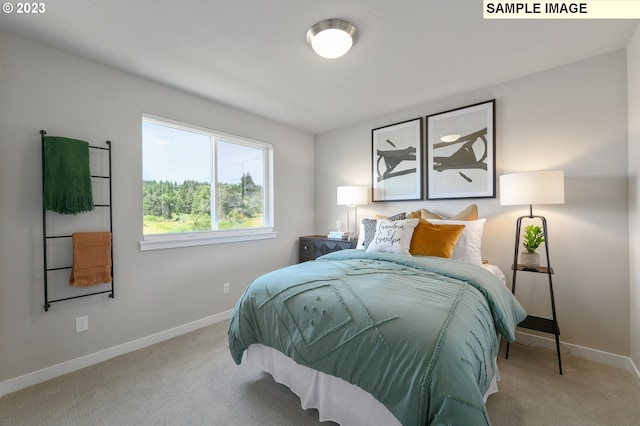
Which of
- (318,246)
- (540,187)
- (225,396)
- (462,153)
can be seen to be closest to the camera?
(225,396)

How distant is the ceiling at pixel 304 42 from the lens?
1.70 meters

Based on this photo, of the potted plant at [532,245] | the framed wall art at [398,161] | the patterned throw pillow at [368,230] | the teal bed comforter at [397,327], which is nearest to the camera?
the teal bed comforter at [397,327]

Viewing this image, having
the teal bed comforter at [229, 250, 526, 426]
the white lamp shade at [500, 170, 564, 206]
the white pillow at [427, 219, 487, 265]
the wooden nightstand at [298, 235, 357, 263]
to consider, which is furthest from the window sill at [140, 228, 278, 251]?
the white lamp shade at [500, 170, 564, 206]

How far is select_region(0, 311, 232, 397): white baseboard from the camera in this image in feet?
6.14

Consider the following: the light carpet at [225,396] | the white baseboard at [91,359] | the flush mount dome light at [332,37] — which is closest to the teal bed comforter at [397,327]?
the light carpet at [225,396]

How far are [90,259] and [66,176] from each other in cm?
65

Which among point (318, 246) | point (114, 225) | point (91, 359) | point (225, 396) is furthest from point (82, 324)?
point (318, 246)

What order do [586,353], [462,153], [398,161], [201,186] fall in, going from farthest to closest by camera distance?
[398,161], [201,186], [462,153], [586,353]

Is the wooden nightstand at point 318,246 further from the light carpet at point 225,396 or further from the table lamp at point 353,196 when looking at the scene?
the light carpet at point 225,396

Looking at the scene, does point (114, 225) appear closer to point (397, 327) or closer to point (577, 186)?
point (397, 327)

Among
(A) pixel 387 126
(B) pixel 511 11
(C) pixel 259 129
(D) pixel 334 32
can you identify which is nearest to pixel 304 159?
(C) pixel 259 129

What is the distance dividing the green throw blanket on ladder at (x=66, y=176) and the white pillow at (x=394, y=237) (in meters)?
2.41

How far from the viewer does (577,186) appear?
90.2 inches

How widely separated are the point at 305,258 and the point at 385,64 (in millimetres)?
2593
